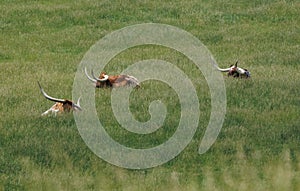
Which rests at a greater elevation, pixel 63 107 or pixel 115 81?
pixel 115 81

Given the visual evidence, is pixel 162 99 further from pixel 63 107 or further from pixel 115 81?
pixel 63 107

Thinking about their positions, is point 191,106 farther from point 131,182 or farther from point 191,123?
point 131,182

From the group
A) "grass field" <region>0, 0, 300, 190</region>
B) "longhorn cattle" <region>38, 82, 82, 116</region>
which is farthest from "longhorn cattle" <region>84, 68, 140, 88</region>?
"longhorn cattle" <region>38, 82, 82, 116</region>

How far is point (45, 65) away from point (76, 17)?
23.9 feet

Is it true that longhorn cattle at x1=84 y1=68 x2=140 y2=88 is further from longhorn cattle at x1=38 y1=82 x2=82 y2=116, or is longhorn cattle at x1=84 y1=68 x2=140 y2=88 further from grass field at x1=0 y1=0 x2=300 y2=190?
longhorn cattle at x1=38 y1=82 x2=82 y2=116

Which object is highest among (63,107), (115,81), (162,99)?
(115,81)

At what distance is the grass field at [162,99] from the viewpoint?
1262 centimetres

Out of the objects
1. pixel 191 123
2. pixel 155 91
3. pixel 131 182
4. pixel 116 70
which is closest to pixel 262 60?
pixel 116 70

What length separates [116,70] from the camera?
67.9ft

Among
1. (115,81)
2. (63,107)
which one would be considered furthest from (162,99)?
(63,107)

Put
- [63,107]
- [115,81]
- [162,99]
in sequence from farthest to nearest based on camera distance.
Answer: [115,81] < [162,99] < [63,107]

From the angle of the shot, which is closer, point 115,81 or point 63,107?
point 63,107

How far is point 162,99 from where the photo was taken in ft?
54.9

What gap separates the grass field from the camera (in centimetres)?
1262
